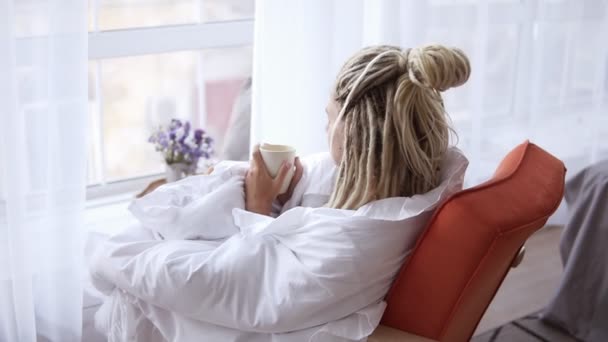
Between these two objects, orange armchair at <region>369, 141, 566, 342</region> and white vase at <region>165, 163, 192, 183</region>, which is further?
white vase at <region>165, 163, 192, 183</region>

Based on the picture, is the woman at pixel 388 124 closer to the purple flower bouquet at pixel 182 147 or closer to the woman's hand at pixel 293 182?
the woman's hand at pixel 293 182

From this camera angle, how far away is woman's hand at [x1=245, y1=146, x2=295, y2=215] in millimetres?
1717

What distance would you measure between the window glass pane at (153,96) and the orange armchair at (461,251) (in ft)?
6.61

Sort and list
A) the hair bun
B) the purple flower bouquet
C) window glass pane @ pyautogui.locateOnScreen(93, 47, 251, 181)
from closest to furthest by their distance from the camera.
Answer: the hair bun, the purple flower bouquet, window glass pane @ pyautogui.locateOnScreen(93, 47, 251, 181)

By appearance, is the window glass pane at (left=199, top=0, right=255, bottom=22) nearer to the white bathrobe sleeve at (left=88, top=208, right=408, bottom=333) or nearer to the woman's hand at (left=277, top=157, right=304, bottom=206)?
the woman's hand at (left=277, top=157, right=304, bottom=206)

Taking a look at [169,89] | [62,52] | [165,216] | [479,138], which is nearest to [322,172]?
[165,216]

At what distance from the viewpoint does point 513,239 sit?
1.49 metres

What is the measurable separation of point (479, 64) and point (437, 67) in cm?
166

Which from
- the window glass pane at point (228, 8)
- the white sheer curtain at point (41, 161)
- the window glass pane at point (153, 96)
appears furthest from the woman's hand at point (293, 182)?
the window glass pane at point (153, 96)

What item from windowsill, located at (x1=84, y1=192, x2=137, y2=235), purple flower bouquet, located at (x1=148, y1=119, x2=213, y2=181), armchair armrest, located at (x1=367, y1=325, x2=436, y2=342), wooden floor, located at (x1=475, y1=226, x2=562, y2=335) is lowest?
wooden floor, located at (x1=475, y1=226, x2=562, y2=335)

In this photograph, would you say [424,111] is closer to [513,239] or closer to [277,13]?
[513,239]

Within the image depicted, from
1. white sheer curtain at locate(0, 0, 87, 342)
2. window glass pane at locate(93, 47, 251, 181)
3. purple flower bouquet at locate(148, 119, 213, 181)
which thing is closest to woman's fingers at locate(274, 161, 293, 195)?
white sheer curtain at locate(0, 0, 87, 342)

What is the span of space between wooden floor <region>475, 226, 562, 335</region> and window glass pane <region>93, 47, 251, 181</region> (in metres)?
1.41

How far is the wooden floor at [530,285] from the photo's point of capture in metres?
2.68
